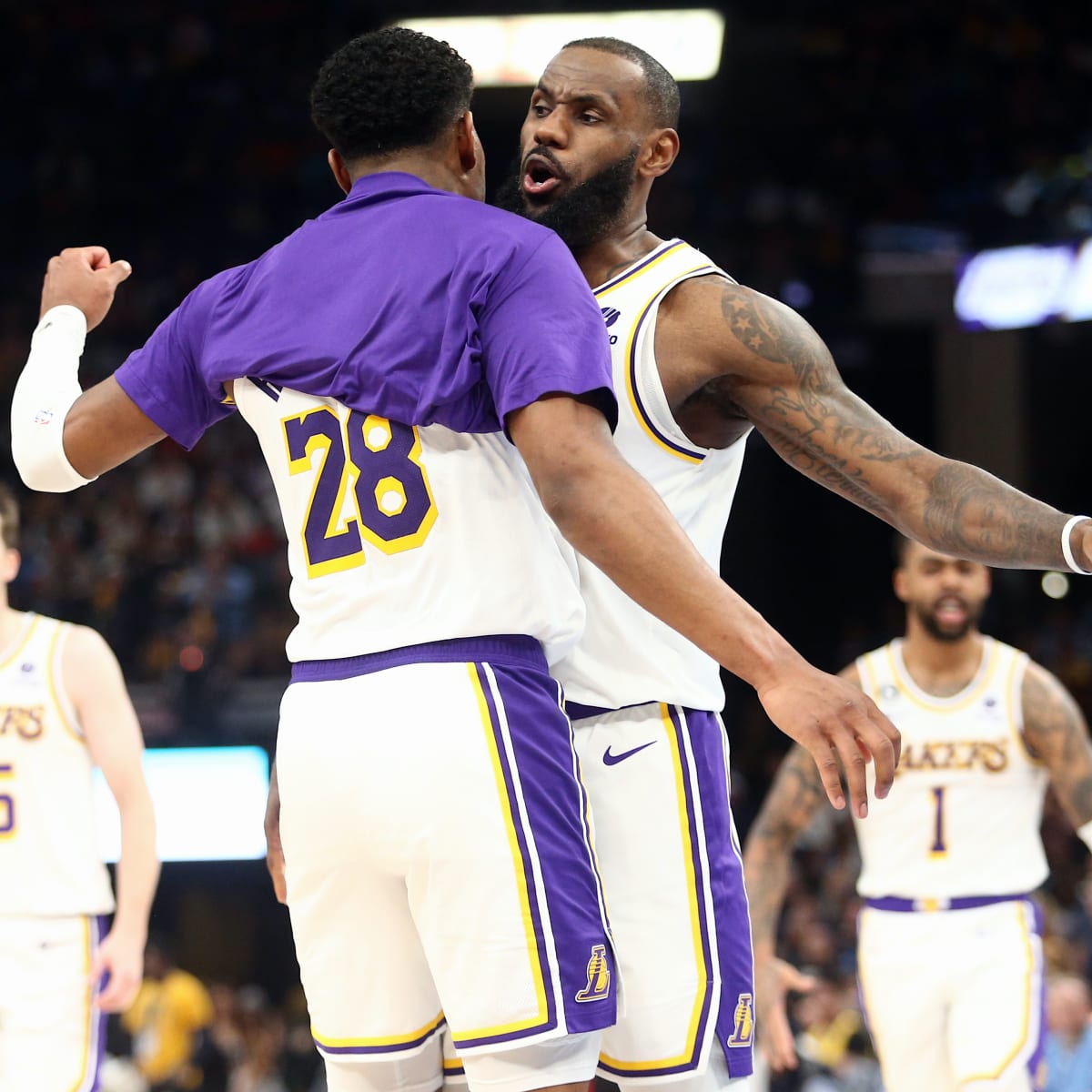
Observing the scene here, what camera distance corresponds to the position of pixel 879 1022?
606 centimetres

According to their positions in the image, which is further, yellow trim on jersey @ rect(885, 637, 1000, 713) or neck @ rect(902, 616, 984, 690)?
neck @ rect(902, 616, 984, 690)

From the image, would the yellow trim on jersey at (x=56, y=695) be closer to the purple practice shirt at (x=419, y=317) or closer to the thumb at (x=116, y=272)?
the thumb at (x=116, y=272)

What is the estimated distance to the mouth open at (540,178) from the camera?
346cm

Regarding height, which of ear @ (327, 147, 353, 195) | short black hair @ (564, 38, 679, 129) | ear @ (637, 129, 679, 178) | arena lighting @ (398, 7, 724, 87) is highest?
arena lighting @ (398, 7, 724, 87)

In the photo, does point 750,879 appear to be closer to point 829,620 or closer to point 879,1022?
point 879,1022

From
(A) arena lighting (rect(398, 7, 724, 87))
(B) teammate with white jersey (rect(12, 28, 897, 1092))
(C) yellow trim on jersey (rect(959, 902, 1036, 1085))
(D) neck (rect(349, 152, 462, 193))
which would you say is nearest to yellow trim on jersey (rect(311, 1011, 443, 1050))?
(B) teammate with white jersey (rect(12, 28, 897, 1092))

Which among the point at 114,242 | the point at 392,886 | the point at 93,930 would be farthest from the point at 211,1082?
the point at 392,886

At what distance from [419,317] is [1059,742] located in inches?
159

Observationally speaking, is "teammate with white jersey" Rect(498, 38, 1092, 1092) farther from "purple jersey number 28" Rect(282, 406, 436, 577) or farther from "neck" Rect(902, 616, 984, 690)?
"neck" Rect(902, 616, 984, 690)

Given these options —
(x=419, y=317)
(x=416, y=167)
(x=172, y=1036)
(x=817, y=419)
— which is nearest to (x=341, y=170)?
(x=416, y=167)

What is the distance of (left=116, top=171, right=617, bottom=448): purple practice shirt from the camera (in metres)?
2.55

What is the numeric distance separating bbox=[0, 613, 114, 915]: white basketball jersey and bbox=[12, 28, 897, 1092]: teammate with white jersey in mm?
2683

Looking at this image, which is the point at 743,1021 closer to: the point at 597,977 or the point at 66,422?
the point at 597,977

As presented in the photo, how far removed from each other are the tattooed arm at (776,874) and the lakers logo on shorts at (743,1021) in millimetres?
2430
